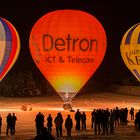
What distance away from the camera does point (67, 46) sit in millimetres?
27922

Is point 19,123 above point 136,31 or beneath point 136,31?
beneath

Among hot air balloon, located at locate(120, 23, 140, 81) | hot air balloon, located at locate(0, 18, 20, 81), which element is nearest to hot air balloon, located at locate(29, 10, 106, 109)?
hot air balloon, located at locate(0, 18, 20, 81)

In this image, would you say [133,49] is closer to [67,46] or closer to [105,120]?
[67,46]

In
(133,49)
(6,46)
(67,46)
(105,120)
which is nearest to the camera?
(105,120)

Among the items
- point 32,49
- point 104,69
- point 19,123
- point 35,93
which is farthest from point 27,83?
point 104,69

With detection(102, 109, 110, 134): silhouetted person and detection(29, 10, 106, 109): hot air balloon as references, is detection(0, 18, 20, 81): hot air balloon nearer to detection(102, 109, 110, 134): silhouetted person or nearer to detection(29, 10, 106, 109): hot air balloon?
detection(29, 10, 106, 109): hot air balloon

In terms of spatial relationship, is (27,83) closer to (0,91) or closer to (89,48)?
(0,91)

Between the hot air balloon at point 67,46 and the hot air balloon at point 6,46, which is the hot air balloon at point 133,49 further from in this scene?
the hot air balloon at point 6,46

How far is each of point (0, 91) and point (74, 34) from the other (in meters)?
25.3

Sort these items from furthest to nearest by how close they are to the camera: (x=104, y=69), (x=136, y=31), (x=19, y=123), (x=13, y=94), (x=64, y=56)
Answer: (x=104, y=69)
(x=13, y=94)
(x=136, y=31)
(x=64, y=56)
(x=19, y=123)

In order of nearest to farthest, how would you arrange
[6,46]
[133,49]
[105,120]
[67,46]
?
[105,120] → [67,46] → [6,46] → [133,49]

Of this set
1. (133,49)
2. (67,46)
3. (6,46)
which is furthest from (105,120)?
(133,49)

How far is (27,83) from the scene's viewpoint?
2067 inches

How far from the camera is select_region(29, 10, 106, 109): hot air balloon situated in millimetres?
27703
